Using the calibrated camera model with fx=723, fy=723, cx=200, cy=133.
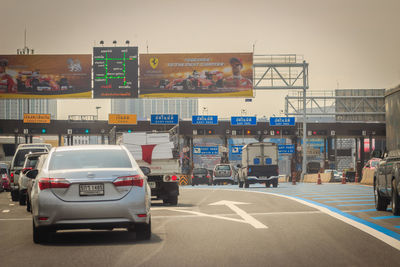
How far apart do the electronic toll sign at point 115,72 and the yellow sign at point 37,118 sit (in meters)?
Result: 17.7

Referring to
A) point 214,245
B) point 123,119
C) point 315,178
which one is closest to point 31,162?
point 214,245

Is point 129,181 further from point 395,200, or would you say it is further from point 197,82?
point 197,82

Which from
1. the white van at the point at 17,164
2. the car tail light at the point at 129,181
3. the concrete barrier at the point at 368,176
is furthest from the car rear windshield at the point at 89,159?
the concrete barrier at the point at 368,176

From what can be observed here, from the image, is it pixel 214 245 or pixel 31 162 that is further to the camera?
pixel 31 162

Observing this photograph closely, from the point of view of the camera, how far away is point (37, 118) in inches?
2611

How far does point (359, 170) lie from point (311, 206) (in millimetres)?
29612

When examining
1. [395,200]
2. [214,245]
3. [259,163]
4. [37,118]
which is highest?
[37,118]

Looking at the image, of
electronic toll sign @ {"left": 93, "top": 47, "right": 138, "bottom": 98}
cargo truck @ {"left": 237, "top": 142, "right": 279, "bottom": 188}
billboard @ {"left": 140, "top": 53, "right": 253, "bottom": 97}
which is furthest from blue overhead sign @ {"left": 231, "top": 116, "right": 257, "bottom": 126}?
cargo truck @ {"left": 237, "top": 142, "right": 279, "bottom": 188}

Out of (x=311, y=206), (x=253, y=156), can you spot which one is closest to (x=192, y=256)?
(x=311, y=206)

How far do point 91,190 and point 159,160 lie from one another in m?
11.1

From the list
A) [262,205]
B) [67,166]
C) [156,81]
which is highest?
[156,81]

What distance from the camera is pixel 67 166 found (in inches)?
439

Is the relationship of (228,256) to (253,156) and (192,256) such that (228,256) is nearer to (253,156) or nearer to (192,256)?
(192,256)

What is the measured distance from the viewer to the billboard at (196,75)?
49.0 metres
